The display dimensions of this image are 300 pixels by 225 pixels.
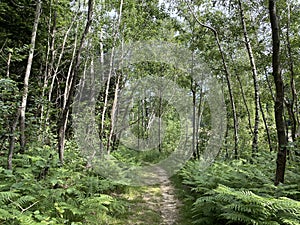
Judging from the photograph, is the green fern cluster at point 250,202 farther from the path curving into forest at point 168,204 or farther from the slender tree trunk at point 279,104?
the path curving into forest at point 168,204

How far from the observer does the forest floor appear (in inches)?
234

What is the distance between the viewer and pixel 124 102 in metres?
20.9

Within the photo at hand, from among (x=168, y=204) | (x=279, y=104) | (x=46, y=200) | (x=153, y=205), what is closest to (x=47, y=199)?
(x=46, y=200)

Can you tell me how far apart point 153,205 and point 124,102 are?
1437 centimetres

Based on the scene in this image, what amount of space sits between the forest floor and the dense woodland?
77 mm

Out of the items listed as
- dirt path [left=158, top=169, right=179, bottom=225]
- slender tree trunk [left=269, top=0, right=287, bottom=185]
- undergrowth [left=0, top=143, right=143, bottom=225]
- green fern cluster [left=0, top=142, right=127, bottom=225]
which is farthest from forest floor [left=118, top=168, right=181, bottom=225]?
slender tree trunk [left=269, top=0, right=287, bottom=185]

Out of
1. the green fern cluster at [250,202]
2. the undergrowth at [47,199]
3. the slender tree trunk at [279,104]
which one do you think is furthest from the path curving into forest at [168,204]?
the slender tree trunk at [279,104]

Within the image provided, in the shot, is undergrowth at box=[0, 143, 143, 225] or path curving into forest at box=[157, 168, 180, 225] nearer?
undergrowth at box=[0, 143, 143, 225]

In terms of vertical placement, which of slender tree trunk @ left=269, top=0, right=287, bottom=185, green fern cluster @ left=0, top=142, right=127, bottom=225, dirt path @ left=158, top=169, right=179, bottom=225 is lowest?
dirt path @ left=158, top=169, right=179, bottom=225

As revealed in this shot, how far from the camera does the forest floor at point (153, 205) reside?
5942mm

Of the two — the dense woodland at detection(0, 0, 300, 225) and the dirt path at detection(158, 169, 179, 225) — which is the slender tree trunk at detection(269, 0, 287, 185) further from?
the dirt path at detection(158, 169, 179, 225)

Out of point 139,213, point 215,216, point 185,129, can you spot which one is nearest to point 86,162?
point 139,213

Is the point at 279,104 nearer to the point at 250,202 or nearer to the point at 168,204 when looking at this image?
the point at 250,202

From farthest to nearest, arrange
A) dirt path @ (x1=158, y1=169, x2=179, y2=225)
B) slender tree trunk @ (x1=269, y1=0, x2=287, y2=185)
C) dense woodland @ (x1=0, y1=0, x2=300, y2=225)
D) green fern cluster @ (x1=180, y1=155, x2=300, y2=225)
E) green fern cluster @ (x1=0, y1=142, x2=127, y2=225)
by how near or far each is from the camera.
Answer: dirt path @ (x1=158, y1=169, x2=179, y2=225), slender tree trunk @ (x1=269, y1=0, x2=287, y2=185), dense woodland @ (x1=0, y1=0, x2=300, y2=225), green fern cluster @ (x1=180, y1=155, x2=300, y2=225), green fern cluster @ (x1=0, y1=142, x2=127, y2=225)
